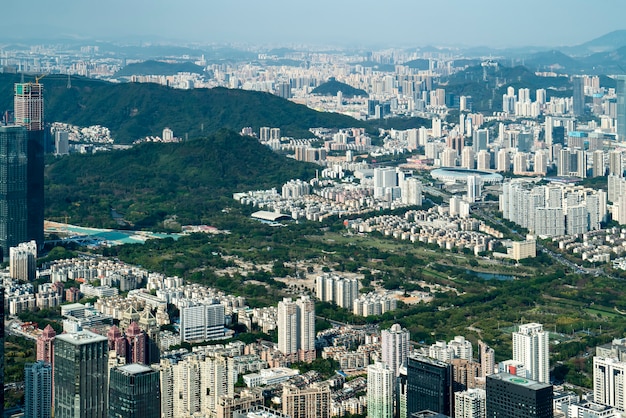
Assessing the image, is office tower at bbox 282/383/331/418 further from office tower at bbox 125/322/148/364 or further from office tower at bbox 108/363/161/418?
office tower at bbox 108/363/161/418

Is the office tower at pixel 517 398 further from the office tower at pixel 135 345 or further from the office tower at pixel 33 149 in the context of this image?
the office tower at pixel 33 149

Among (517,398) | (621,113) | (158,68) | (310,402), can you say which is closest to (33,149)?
(310,402)

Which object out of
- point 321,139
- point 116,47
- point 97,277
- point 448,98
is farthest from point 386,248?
point 116,47

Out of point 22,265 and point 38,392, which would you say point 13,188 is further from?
point 38,392

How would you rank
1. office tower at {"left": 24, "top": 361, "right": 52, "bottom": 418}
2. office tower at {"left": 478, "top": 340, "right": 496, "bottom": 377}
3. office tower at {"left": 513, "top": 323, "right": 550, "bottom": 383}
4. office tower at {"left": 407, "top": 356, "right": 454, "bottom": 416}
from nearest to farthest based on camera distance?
office tower at {"left": 24, "top": 361, "right": 52, "bottom": 418}, office tower at {"left": 407, "top": 356, "right": 454, "bottom": 416}, office tower at {"left": 478, "top": 340, "right": 496, "bottom": 377}, office tower at {"left": 513, "top": 323, "right": 550, "bottom": 383}

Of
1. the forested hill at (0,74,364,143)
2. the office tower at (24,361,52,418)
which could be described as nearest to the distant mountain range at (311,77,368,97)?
the forested hill at (0,74,364,143)

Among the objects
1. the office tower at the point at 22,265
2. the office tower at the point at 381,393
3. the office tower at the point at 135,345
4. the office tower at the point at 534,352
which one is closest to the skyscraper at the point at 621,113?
the office tower at the point at 22,265
